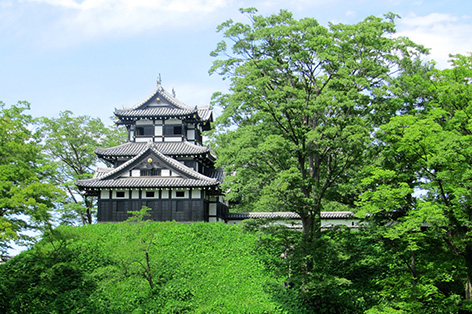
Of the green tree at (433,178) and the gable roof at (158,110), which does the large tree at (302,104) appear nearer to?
the green tree at (433,178)

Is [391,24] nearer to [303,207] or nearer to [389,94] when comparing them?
[389,94]

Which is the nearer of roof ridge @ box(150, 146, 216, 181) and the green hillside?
the green hillside

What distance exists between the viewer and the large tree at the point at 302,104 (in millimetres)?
19828

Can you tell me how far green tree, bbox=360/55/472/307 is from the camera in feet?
55.6

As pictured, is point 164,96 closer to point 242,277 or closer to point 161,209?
point 161,209

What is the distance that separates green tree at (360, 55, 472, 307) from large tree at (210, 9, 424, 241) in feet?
5.68

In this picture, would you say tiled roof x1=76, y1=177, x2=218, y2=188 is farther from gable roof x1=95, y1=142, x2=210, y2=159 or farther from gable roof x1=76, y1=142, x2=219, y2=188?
gable roof x1=95, y1=142, x2=210, y2=159

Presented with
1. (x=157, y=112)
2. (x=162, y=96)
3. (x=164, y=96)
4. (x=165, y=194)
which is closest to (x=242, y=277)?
(x=165, y=194)

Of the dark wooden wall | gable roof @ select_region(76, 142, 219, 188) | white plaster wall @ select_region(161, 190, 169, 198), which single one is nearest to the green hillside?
the dark wooden wall

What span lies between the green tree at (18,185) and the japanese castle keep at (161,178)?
10.5 m

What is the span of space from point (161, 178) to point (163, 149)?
3572 millimetres

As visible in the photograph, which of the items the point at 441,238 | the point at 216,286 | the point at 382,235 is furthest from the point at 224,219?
the point at 441,238

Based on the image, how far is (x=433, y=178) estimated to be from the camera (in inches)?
696

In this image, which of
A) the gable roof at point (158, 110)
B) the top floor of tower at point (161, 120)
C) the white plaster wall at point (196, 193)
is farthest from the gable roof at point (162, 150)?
the white plaster wall at point (196, 193)
